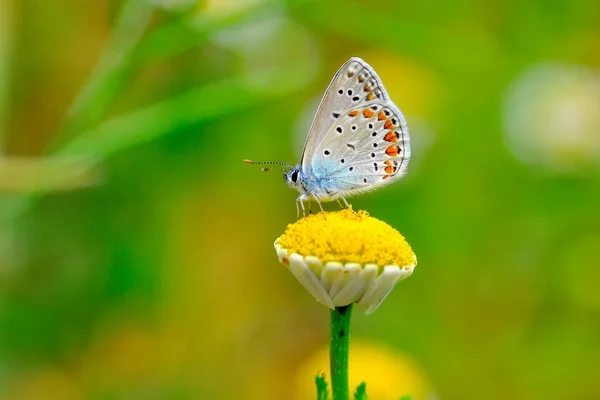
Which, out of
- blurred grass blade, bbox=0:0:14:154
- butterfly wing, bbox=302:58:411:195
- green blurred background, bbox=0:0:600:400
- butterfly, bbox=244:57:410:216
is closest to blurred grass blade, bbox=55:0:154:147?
green blurred background, bbox=0:0:600:400

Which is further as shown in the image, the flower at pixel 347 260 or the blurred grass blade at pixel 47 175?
the blurred grass blade at pixel 47 175

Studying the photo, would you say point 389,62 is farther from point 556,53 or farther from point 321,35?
point 556,53

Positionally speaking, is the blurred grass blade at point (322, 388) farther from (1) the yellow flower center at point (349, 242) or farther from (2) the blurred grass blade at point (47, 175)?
(2) the blurred grass blade at point (47, 175)

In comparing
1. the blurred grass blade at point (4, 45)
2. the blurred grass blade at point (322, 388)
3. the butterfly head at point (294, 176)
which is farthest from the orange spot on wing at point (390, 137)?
the blurred grass blade at point (4, 45)

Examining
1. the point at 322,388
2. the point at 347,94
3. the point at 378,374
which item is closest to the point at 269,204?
the point at 378,374

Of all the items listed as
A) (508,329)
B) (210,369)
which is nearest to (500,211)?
(508,329)

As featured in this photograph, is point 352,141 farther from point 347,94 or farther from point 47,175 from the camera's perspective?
point 47,175

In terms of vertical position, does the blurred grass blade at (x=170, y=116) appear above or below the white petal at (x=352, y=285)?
above

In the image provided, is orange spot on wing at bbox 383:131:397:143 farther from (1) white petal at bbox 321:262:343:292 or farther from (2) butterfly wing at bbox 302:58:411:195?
(1) white petal at bbox 321:262:343:292
